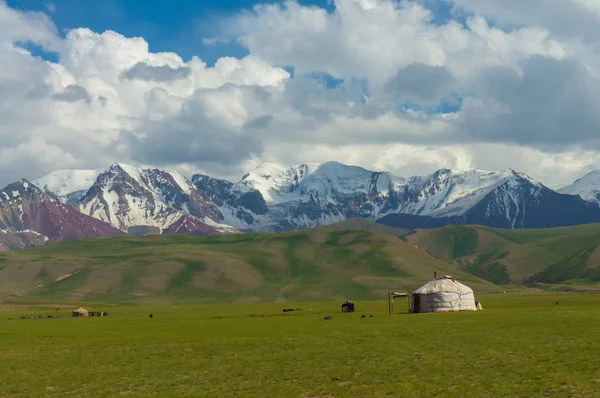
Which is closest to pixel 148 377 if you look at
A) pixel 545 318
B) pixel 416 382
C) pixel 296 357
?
pixel 296 357

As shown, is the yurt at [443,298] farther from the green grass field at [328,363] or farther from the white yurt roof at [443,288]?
the green grass field at [328,363]

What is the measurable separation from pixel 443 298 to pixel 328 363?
202ft

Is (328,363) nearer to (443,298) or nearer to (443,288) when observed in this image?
(443,298)

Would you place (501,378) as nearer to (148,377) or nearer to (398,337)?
(148,377)

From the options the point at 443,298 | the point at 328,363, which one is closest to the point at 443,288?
the point at 443,298

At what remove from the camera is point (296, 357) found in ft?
168

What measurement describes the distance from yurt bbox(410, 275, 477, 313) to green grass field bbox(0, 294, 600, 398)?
32656 millimetres

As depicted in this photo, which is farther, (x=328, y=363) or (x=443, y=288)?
(x=443, y=288)

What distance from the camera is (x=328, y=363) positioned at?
4734 cm

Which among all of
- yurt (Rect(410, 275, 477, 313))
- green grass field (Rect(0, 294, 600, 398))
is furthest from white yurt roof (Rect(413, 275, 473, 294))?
green grass field (Rect(0, 294, 600, 398))

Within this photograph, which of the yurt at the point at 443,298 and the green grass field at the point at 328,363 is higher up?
the yurt at the point at 443,298

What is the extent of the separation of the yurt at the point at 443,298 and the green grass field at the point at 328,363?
107 ft

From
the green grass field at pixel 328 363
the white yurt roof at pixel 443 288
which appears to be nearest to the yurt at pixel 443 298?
the white yurt roof at pixel 443 288

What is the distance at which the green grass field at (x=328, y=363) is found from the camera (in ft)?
124
